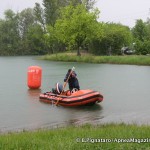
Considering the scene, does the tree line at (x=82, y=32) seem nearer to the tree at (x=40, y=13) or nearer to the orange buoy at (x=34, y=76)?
the tree at (x=40, y=13)

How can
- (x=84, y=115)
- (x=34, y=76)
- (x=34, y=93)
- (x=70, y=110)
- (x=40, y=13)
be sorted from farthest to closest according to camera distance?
(x=40, y=13), (x=34, y=76), (x=34, y=93), (x=70, y=110), (x=84, y=115)

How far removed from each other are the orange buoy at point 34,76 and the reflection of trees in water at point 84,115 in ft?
23.6

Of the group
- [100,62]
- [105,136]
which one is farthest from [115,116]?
[100,62]

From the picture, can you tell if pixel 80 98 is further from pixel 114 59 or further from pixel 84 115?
pixel 114 59

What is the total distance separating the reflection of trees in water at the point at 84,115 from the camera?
1409 cm

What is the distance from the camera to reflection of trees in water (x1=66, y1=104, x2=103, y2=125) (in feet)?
46.2

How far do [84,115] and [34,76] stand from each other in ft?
30.4

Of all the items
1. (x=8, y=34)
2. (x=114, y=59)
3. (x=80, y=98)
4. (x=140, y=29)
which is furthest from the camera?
(x=8, y=34)

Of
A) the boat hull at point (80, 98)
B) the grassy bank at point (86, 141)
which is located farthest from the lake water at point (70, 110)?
the grassy bank at point (86, 141)

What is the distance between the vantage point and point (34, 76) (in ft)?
78.8

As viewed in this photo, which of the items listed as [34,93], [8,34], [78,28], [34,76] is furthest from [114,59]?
[8,34]

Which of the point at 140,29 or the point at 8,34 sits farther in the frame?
the point at 8,34

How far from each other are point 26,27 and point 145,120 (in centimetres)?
9501

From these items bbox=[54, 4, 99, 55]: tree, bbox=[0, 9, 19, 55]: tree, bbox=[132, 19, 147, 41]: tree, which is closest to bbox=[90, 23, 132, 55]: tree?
bbox=[54, 4, 99, 55]: tree
